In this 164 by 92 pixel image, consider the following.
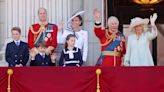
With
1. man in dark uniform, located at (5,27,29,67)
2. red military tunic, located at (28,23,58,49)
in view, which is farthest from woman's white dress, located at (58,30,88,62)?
man in dark uniform, located at (5,27,29,67)

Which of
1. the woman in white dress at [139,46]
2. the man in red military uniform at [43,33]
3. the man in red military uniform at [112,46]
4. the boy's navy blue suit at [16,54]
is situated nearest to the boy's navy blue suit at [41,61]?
the boy's navy blue suit at [16,54]

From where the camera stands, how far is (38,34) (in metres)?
9.98

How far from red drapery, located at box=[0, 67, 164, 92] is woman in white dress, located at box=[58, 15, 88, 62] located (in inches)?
32.6

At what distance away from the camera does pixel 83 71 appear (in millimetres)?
9094

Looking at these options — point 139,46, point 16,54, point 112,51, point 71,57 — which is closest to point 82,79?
point 71,57

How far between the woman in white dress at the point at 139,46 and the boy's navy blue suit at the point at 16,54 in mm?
1580

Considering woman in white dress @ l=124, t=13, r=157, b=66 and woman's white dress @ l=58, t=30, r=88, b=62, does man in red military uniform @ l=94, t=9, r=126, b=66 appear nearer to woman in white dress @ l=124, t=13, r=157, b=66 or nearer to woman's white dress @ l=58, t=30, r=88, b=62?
woman in white dress @ l=124, t=13, r=157, b=66

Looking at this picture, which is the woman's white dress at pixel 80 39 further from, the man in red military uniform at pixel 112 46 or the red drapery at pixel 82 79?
the red drapery at pixel 82 79

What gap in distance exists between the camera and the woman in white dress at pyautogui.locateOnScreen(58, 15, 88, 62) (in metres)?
9.94

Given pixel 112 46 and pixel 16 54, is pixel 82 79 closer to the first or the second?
pixel 112 46

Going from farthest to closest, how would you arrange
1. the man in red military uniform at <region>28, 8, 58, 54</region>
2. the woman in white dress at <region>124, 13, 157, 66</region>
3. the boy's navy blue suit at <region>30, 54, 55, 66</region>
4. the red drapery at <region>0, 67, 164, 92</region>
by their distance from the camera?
the man in red military uniform at <region>28, 8, 58, 54</region>, the boy's navy blue suit at <region>30, 54, 55, 66</region>, the woman in white dress at <region>124, 13, 157, 66</region>, the red drapery at <region>0, 67, 164, 92</region>

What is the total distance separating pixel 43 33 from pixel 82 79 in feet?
4.18

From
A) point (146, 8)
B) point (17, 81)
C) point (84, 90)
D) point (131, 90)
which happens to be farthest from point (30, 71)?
point (146, 8)

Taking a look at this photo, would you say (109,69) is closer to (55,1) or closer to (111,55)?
(111,55)
